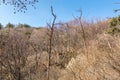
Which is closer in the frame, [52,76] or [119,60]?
[119,60]

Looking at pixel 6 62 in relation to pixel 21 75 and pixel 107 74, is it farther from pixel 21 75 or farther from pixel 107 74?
pixel 107 74

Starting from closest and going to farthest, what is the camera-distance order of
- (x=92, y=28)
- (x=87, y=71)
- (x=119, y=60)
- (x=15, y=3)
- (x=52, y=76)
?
1. (x=15, y=3)
2. (x=119, y=60)
3. (x=87, y=71)
4. (x=52, y=76)
5. (x=92, y=28)

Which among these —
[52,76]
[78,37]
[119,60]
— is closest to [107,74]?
[119,60]

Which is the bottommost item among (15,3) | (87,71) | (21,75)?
(21,75)

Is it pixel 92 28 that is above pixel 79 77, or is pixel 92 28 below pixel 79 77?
above

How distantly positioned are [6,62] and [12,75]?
4.05ft

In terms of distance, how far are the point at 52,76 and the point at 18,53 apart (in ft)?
23.2

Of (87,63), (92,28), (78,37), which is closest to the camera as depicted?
(87,63)

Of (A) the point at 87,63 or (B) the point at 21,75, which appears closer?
(A) the point at 87,63

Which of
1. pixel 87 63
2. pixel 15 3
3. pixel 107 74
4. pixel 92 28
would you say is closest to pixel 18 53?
pixel 87 63

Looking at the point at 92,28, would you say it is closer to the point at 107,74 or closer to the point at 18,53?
the point at 18,53

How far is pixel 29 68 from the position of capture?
27.6 metres

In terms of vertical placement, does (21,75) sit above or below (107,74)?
below

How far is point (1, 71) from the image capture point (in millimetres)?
25766
